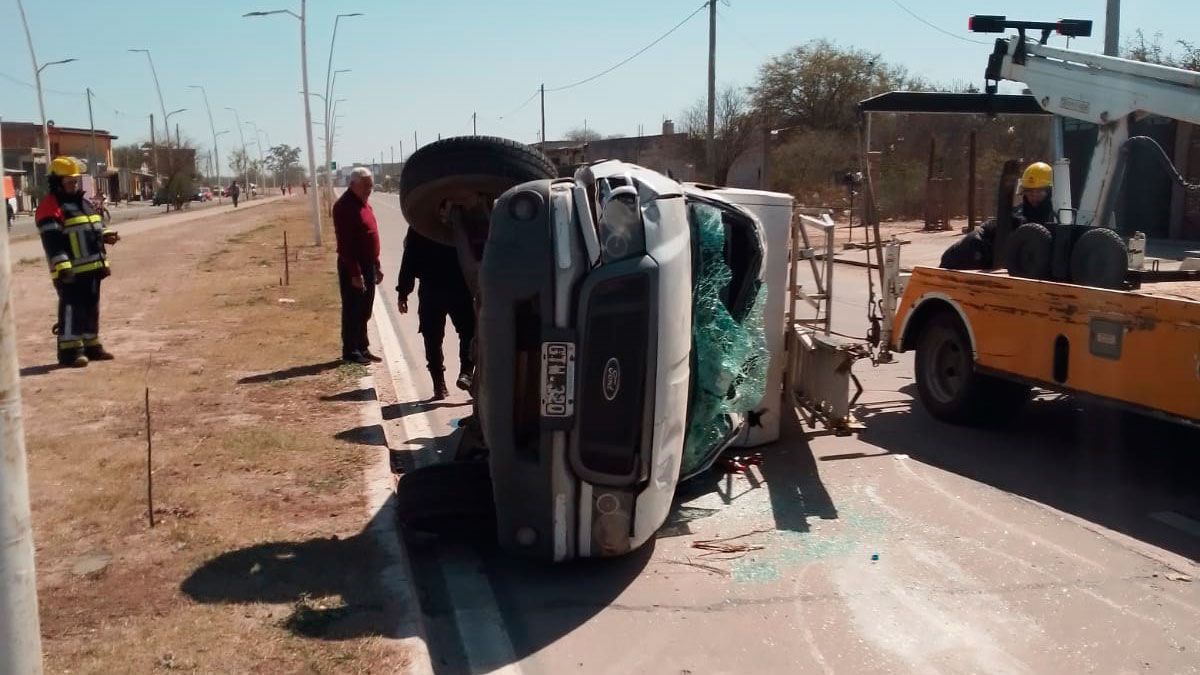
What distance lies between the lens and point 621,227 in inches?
182

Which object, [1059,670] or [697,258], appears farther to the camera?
[697,258]

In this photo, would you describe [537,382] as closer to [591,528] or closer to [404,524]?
[591,528]

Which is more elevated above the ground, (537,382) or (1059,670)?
(537,382)

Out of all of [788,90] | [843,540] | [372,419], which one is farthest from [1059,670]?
[788,90]

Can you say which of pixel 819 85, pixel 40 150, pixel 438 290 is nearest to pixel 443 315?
pixel 438 290

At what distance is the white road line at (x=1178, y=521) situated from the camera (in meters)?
5.64

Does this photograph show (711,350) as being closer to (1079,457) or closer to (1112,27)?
(1079,457)

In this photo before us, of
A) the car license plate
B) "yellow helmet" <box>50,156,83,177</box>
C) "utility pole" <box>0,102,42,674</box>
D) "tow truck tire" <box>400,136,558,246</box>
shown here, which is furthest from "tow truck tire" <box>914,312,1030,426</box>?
"yellow helmet" <box>50,156,83,177</box>

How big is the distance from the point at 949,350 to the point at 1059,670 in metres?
4.08

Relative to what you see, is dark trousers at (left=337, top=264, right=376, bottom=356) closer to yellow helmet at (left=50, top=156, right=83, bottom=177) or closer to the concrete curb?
yellow helmet at (left=50, top=156, right=83, bottom=177)

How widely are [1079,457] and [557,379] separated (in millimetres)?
4117

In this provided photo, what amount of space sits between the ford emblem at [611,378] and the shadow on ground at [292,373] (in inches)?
209

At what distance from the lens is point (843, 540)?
5.52 m

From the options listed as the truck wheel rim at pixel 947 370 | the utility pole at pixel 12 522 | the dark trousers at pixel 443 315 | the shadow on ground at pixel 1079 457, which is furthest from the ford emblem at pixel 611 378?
the truck wheel rim at pixel 947 370
